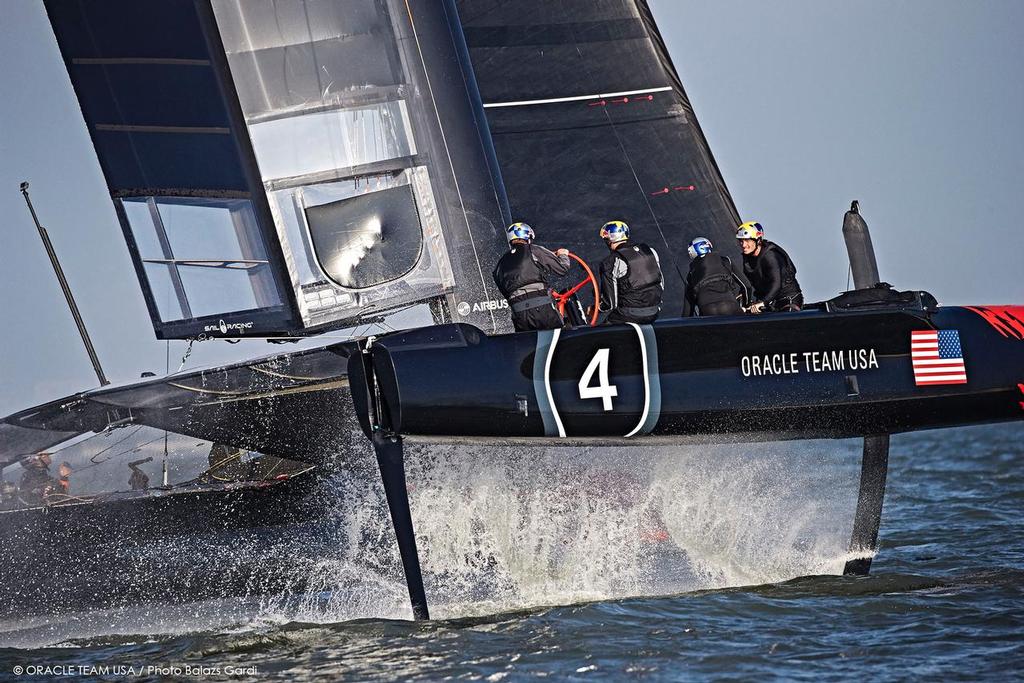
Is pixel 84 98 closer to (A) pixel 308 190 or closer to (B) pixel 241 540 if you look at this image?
(A) pixel 308 190

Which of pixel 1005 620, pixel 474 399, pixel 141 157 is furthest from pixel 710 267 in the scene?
pixel 141 157

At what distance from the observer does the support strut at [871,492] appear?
25.5 ft

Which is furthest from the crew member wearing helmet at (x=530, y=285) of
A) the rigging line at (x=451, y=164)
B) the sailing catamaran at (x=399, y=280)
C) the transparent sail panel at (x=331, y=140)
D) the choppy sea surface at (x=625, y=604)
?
the transparent sail panel at (x=331, y=140)

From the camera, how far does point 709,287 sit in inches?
264

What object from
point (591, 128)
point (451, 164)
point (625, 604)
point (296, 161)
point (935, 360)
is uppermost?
Result: point (591, 128)

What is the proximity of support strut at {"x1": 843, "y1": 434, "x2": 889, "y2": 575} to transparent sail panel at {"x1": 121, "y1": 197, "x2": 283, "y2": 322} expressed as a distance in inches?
148

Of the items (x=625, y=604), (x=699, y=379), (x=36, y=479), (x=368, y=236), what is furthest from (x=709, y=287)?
(x=36, y=479)

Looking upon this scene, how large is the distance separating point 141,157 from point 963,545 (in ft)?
19.2

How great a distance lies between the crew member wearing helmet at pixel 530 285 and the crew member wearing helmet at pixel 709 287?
0.74 metres

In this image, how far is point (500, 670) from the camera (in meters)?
5.34

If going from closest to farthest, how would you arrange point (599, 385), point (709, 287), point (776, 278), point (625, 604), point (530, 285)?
1. point (599, 385)
2. point (530, 285)
3. point (625, 604)
4. point (709, 287)
5. point (776, 278)

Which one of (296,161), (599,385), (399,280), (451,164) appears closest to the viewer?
(599,385)

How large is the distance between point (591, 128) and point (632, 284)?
2474mm

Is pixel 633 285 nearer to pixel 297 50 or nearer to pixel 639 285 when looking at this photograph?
pixel 639 285
